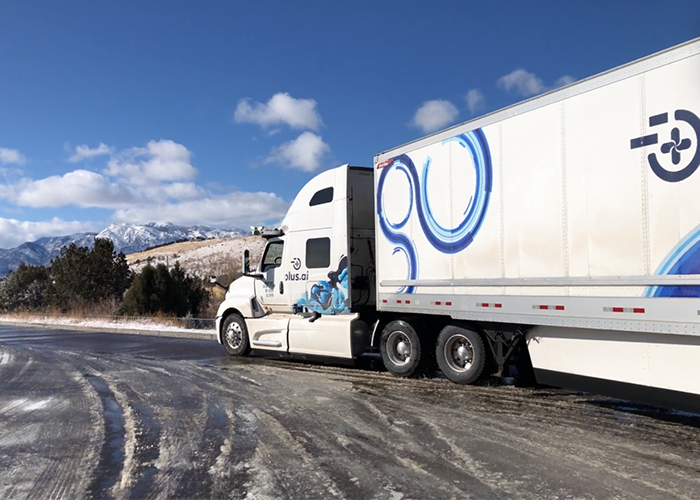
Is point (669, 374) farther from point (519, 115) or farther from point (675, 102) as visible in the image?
point (519, 115)

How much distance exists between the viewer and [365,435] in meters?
6.17

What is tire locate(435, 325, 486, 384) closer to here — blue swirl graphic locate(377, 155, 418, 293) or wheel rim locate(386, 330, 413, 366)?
wheel rim locate(386, 330, 413, 366)

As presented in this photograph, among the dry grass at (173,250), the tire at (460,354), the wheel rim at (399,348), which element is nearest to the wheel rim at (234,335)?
the wheel rim at (399,348)

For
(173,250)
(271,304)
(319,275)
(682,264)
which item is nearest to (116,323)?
(271,304)

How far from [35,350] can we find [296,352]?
27.3 feet

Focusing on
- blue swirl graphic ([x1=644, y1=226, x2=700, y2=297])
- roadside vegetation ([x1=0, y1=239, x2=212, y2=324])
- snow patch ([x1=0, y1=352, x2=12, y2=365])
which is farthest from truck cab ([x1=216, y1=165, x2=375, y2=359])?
roadside vegetation ([x1=0, y1=239, x2=212, y2=324])

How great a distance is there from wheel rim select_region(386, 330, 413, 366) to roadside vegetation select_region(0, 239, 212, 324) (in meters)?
17.4

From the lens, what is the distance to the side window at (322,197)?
11.1 metres

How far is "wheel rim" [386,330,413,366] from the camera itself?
31.4 ft

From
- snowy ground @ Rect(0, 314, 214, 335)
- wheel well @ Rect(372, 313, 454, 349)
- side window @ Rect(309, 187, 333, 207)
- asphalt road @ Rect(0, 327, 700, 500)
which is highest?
side window @ Rect(309, 187, 333, 207)

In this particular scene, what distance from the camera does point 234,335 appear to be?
13.2m

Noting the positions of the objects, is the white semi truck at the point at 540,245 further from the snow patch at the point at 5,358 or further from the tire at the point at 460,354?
the snow patch at the point at 5,358

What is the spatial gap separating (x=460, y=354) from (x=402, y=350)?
121 centimetres

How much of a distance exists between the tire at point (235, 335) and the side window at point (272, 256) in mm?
1386
